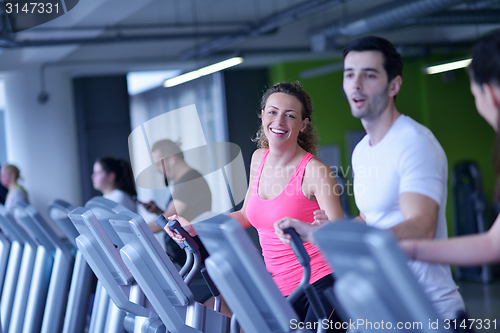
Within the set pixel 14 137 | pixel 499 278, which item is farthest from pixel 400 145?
pixel 14 137

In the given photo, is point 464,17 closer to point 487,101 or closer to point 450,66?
point 450,66

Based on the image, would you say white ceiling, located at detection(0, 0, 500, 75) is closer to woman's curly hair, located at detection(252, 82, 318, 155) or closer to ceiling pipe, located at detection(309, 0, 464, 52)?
ceiling pipe, located at detection(309, 0, 464, 52)

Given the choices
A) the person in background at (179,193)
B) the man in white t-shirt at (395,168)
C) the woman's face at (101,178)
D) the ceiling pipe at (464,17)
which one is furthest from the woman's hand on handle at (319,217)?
the ceiling pipe at (464,17)

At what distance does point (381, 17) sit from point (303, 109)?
359 cm

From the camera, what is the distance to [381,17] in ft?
17.9

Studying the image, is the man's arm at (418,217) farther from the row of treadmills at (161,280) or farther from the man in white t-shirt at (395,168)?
the row of treadmills at (161,280)

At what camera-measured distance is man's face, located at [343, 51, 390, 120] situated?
5.05ft

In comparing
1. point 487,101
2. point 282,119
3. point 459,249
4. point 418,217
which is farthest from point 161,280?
point 487,101

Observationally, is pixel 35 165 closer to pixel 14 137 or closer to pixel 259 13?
pixel 14 137

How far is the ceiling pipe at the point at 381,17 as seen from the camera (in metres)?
4.80

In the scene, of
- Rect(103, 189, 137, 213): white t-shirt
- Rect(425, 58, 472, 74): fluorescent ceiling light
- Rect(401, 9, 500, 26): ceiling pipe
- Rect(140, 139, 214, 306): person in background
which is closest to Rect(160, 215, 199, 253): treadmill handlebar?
Rect(140, 139, 214, 306): person in background

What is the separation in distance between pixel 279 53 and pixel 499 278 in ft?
14.1

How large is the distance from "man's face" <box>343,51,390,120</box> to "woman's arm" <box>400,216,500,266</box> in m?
0.51

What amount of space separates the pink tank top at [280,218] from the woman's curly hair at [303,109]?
0.89ft
